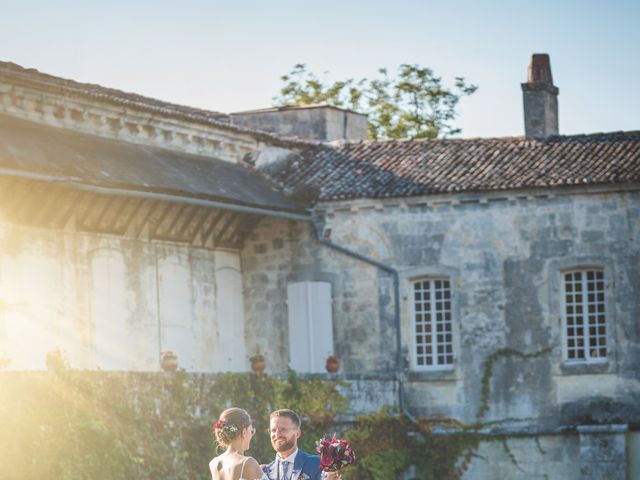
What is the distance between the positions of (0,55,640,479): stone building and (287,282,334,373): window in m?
0.03

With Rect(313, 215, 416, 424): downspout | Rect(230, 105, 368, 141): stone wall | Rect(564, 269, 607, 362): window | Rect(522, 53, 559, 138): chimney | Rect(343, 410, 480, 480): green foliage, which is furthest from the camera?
Rect(230, 105, 368, 141): stone wall

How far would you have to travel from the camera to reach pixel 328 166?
31.1m

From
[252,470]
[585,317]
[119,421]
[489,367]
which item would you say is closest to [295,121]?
[489,367]

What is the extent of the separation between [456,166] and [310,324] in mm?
3988

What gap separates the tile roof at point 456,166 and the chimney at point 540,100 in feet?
3.98

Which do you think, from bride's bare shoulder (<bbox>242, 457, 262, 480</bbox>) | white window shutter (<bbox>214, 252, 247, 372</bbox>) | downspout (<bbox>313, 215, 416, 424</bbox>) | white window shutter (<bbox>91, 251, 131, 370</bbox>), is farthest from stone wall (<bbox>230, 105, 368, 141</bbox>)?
bride's bare shoulder (<bbox>242, 457, 262, 480</bbox>)

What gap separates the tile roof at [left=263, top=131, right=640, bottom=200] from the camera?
29281mm

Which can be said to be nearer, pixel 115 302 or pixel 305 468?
pixel 305 468

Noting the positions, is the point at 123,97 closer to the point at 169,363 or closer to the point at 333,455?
the point at 169,363

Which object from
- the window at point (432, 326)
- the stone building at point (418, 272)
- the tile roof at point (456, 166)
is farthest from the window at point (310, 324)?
the tile roof at point (456, 166)

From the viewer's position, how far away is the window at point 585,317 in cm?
2939

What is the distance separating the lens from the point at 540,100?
3250 centimetres

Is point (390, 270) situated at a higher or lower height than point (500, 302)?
higher

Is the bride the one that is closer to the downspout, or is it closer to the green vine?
the downspout
